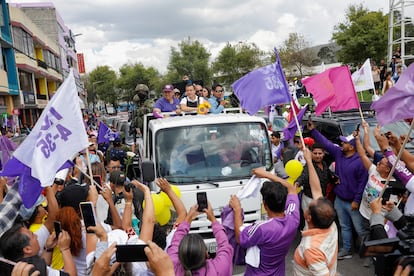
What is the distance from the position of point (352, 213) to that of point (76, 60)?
8348 cm

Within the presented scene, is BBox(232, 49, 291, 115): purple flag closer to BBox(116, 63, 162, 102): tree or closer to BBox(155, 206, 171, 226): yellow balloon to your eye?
BBox(155, 206, 171, 226): yellow balloon

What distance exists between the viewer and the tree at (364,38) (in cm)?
3659

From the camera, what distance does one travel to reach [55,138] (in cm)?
374

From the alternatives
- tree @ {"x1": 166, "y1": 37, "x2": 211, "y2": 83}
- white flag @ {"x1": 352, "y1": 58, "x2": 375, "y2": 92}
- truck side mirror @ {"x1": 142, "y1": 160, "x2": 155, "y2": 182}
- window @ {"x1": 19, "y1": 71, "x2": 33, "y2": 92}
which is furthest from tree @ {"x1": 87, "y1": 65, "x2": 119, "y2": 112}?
truck side mirror @ {"x1": 142, "y1": 160, "x2": 155, "y2": 182}

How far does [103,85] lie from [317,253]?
88245 millimetres

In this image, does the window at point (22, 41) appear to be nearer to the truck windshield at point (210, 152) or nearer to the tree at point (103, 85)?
the truck windshield at point (210, 152)

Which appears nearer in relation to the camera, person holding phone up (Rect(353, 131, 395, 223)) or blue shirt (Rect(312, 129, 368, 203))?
person holding phone up (Rect(353, 131, 395, 223))

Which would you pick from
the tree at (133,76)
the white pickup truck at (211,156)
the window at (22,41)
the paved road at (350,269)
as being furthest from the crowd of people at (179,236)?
the tree at (133,76)

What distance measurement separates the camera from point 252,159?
5.77 meters

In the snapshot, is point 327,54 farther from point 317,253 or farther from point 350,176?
point 317,253

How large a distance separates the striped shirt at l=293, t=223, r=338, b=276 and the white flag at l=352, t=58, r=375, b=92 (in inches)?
185

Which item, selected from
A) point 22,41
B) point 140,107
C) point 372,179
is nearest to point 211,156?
point 372,179

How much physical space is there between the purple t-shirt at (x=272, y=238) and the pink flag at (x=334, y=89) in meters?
3.14

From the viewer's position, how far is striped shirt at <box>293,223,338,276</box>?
2.99m
